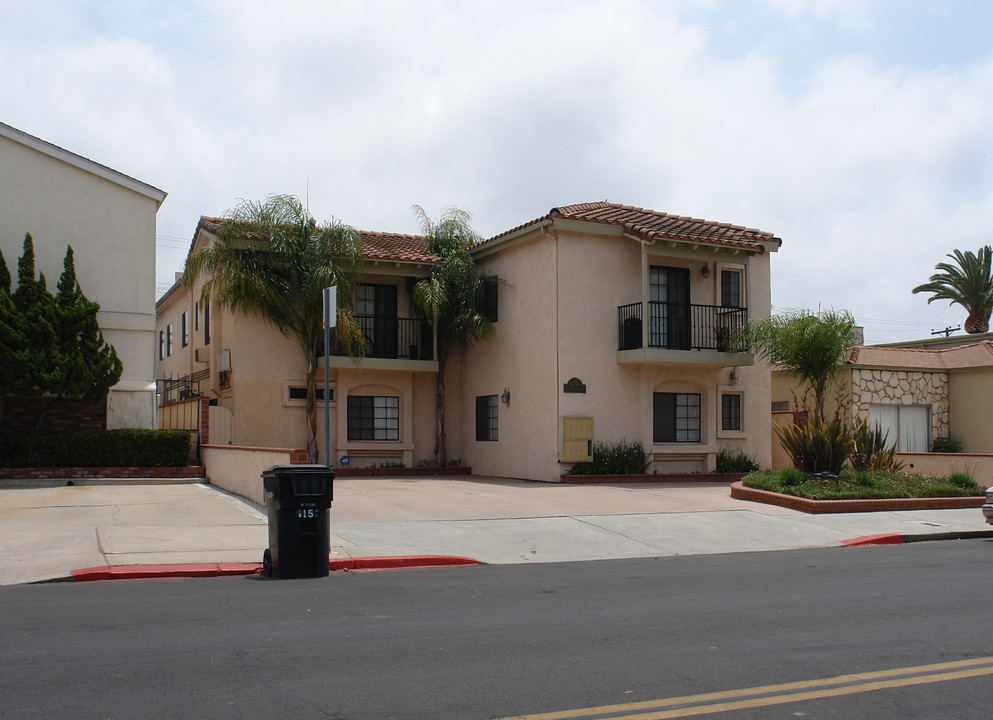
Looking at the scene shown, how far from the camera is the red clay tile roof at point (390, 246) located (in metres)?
23.9

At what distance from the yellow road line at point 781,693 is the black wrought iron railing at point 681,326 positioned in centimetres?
1652

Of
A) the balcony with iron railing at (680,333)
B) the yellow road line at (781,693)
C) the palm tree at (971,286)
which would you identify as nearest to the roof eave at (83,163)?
the balcony with iron railing at (680,333)

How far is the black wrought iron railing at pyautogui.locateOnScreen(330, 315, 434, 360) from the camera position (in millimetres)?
24469

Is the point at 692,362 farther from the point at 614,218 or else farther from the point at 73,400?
the point at 73,400

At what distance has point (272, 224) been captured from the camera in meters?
→ 22.5

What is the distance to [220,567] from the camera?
10.5 meters

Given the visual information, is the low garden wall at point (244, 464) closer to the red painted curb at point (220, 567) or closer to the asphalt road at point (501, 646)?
the red painted curb at point (220, 567)

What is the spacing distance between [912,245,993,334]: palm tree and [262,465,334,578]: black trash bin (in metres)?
36.2

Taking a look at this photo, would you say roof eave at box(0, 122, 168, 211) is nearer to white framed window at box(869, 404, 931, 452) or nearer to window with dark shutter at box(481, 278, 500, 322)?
window with dark shutter at box(481, 278, 500, 322)

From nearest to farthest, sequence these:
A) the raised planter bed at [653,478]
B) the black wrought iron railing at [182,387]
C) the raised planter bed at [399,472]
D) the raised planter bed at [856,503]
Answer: the raised planter bed at [856,503] → the raised planter bed at [653,478] → the raised planter bed at [399,472] → the black wrought iron railing at [182,387]

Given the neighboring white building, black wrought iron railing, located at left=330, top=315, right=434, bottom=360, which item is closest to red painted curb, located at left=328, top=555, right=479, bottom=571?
the neighboring white building

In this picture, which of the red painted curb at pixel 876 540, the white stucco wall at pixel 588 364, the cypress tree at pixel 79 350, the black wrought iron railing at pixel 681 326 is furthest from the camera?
the black wrought iron railing at pixel 681 326

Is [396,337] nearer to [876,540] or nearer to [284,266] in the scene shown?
[284,266]

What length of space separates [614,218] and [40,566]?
52.7ft
